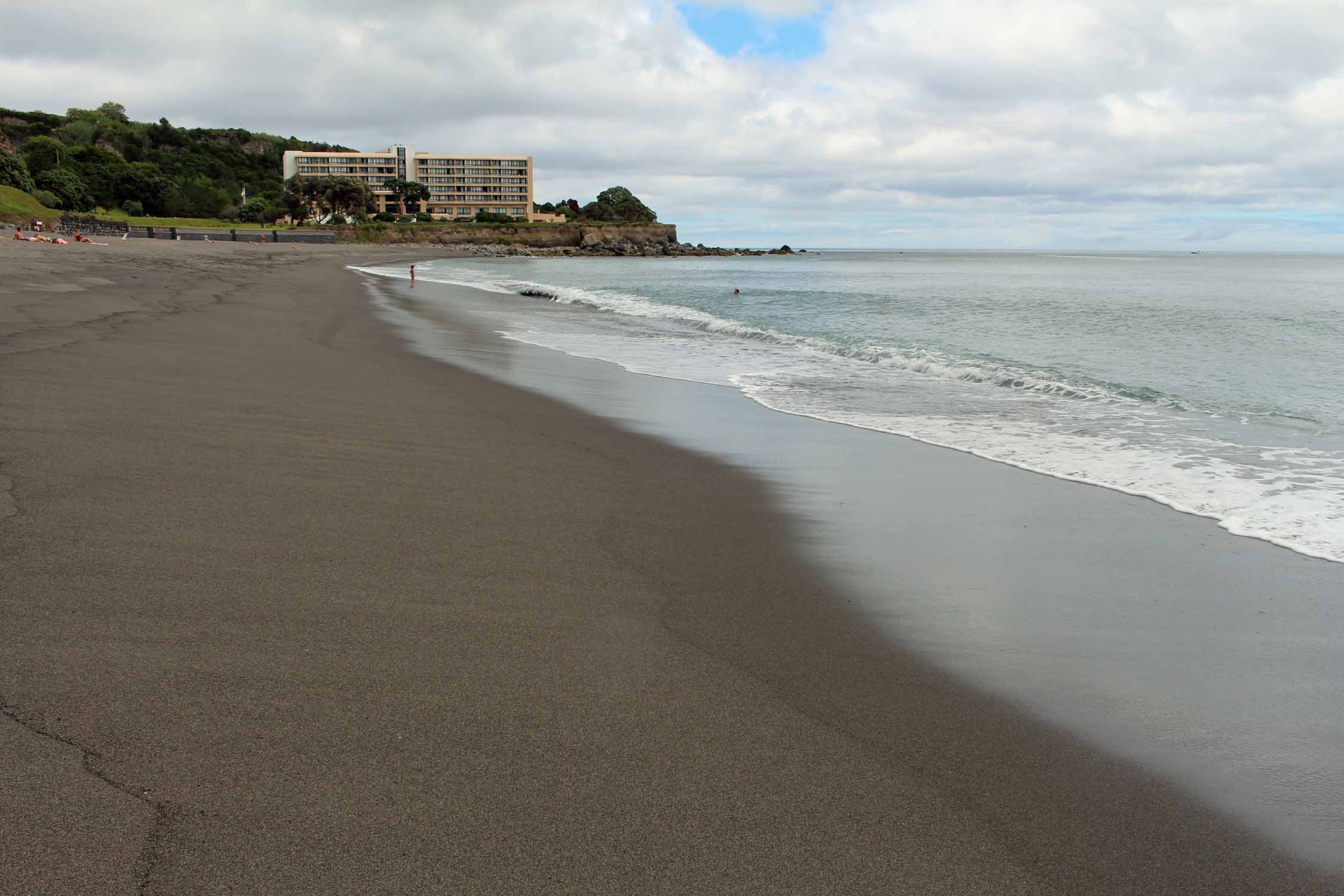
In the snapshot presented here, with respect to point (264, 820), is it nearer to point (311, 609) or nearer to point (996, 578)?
point (311, 609)

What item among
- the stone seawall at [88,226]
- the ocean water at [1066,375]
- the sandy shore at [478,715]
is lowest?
the sandy shore at [478,715]

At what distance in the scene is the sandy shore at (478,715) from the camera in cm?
214

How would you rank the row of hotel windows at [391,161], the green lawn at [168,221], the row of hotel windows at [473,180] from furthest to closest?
1. the row of hotel windows at [473,180]
2. the row of hotel windows at [391,161]
3. the green lawn at [168,221]

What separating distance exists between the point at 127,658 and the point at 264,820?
1.04 metres

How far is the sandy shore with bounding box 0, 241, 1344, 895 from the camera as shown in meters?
2.14

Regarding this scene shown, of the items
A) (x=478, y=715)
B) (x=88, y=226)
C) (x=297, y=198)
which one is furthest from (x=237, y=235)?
(x=478, y=715)

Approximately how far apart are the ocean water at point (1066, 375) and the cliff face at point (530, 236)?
8766 centimetres

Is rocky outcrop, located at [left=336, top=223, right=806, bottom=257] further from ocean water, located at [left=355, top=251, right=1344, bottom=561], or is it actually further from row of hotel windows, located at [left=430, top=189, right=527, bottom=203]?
ocean water, located at [left=355, top=251, right=1344, bottom=561]

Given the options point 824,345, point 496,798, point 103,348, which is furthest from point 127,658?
point 824,345

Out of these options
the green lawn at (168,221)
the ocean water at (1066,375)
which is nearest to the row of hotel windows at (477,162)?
the green lawn at (168,221)

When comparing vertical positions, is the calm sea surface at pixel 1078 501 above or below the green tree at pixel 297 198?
below

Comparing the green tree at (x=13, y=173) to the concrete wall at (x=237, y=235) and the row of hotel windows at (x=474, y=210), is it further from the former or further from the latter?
the row of hotel windows at (x=474, y=210)

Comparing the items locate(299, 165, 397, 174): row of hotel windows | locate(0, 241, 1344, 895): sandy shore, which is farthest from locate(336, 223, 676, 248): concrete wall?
locate(0, 241, 1344, 895): sandy shore

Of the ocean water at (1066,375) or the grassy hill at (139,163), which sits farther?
the grassy hill at (139,163)
